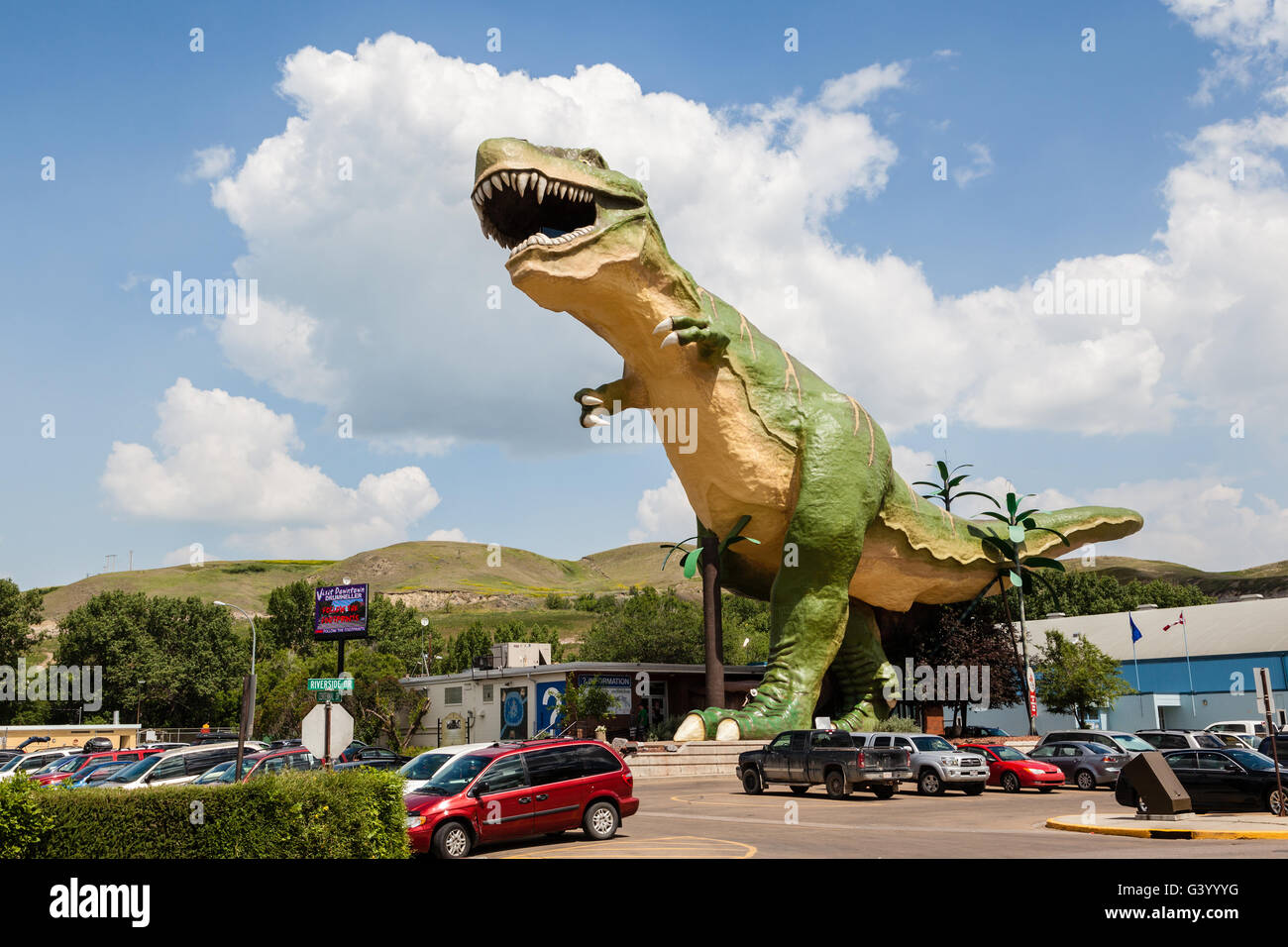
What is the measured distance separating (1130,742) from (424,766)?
18.8 m

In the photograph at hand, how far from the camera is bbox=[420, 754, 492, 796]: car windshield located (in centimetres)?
1371

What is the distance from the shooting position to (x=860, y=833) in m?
14.5

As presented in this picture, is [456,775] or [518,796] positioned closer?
[518,796]

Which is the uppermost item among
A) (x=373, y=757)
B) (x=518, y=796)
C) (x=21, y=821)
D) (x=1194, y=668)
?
(x=21, y=821)

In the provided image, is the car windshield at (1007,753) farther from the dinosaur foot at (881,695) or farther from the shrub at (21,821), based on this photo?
the shrub at (21,821)

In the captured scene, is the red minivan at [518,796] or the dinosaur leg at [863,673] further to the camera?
the dinosaur leg at [863,673]

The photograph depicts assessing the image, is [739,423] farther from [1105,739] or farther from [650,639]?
[650,639]

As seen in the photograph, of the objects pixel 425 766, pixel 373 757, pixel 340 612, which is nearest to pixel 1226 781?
pixel 425 766

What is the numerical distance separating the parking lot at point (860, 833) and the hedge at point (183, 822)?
3591 millimetres

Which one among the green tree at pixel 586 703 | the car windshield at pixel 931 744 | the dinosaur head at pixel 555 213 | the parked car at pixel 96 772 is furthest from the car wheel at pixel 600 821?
the green tree at pixel 586 703

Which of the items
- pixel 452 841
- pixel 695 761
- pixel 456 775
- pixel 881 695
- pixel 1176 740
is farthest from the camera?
pixel 881 695

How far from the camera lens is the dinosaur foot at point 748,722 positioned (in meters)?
27.7
